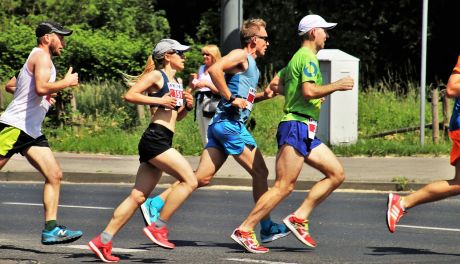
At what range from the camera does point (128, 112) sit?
22.4 metres

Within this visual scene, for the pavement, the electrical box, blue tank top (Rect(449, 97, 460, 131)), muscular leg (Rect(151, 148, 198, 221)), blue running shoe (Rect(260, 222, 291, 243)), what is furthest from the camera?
the electrical box

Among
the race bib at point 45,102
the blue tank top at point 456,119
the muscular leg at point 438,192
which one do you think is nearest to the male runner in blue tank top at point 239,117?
the muscular leg at point 438,192

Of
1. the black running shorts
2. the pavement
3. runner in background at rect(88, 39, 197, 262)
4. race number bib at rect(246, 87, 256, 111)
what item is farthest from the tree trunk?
the black running shorts

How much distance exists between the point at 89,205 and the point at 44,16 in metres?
19.7

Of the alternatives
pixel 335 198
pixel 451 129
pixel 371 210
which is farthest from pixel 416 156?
pixel 451 129

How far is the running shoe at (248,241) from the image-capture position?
9.80 m

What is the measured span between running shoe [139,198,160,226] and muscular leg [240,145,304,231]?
3.64ft

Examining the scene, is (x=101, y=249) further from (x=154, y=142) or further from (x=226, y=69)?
(x=226, y=69)

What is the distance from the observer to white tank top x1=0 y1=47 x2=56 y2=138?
9727mm

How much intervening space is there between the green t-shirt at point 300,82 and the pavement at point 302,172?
238 inches

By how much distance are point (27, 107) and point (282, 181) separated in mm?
2000

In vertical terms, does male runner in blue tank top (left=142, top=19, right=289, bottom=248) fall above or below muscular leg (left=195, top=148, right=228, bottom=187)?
above

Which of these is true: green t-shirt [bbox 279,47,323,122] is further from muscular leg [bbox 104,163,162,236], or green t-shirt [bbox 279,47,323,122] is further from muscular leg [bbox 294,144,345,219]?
muscular leg [bbox 104,163,162,236]

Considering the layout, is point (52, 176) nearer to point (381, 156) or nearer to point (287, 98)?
point (287, 98)
